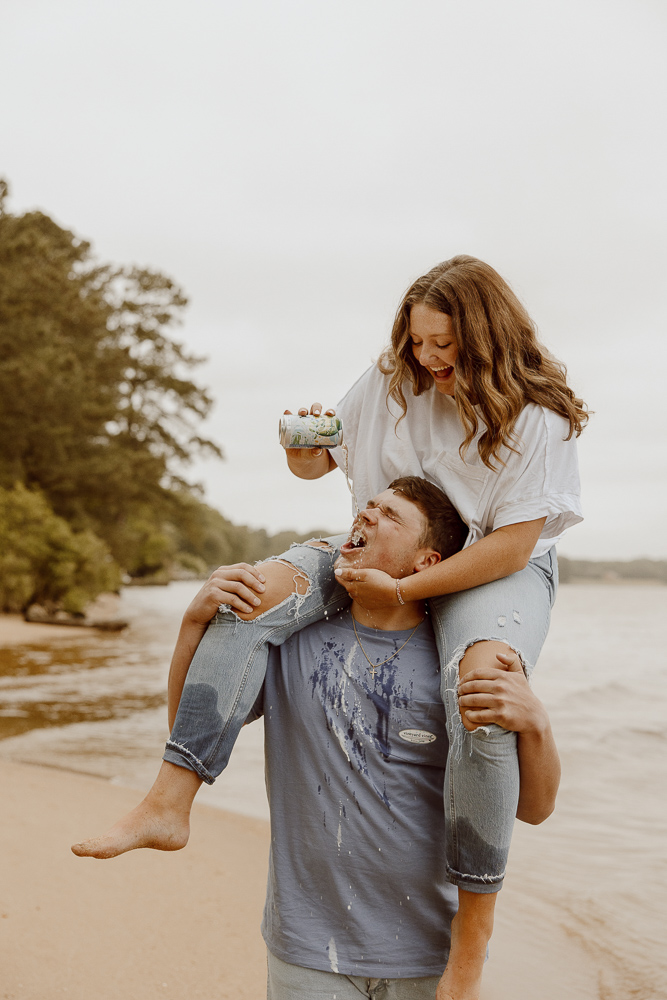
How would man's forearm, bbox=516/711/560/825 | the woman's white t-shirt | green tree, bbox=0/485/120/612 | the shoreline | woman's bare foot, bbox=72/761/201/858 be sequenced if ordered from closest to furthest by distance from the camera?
man's forearm, bbox=516/711/560/825, woman's bare foot, bbox=72/761/201/858, the woman's white t-shirt, the shoreline, green tree, bbox=0/485/120/612

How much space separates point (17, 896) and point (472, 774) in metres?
3.39

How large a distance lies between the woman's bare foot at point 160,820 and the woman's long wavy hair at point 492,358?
3.96 ft

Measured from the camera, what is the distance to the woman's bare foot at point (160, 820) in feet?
7.47

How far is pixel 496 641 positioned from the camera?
2.31m

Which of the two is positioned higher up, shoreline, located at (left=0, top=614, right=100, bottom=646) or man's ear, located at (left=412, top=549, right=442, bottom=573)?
man's ear, located at (left=412, top=549, right=442, bottom=573)

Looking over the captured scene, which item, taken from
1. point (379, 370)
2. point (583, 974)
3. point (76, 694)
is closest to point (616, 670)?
point (76, 694)

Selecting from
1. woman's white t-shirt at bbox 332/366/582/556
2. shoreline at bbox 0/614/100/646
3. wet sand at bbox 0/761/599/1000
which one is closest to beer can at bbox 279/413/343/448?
woman's white t-shirt at bbox 332/366/582/556

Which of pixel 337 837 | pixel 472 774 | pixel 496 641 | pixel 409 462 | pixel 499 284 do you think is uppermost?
pixel 499 284

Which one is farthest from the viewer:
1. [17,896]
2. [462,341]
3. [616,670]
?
[616,670]

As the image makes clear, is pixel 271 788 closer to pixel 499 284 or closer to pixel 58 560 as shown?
pixel 499 284

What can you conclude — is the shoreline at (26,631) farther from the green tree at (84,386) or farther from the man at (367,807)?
the man at (367,807)

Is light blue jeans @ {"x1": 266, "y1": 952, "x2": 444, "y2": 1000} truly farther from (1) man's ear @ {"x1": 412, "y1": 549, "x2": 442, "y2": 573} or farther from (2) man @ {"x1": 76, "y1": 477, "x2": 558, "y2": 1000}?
(1) man's ear @ {"x1": 412, "y1": 549, "x2": 442, "y2": 573}

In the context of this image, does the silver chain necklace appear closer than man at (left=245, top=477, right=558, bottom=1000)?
No

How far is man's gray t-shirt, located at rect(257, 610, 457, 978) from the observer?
2355mm
